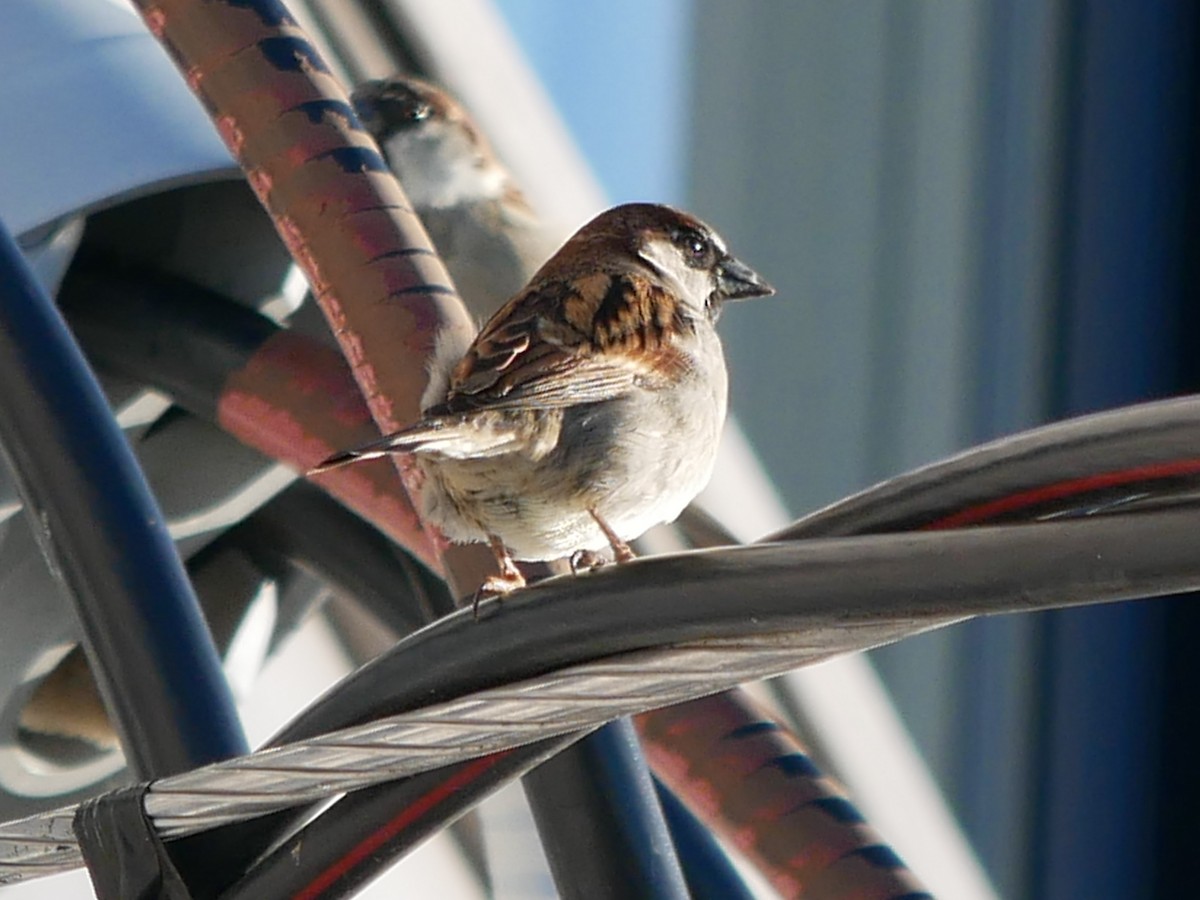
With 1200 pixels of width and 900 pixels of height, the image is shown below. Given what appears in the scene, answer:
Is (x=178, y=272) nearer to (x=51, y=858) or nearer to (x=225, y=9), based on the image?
(x=225, y=9)

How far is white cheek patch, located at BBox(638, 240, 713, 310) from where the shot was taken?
4.70ft

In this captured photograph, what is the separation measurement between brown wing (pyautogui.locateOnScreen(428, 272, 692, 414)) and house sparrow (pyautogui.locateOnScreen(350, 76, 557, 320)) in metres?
1.26

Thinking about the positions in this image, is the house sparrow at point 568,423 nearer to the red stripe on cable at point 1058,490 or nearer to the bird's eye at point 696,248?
the bird's eye at point 696,248

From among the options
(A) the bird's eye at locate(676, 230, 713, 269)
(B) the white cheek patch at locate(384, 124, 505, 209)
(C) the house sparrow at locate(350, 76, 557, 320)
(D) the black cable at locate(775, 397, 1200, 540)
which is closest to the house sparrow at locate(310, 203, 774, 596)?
(A) the bird's eye at locate(676, 230, 713, 269)

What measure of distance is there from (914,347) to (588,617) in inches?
154

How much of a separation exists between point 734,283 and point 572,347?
0.42 m

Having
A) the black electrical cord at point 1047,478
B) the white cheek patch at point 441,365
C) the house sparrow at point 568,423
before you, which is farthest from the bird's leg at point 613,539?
the black electrical cord at point 1047,478

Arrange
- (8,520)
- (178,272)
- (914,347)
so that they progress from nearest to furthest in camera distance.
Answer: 1. (8,520)
2. (178,272)
3. (914,347)

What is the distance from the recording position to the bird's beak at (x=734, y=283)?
5.01 ft

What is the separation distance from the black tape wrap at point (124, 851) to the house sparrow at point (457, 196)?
173cm

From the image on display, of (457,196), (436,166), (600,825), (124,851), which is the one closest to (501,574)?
(600,825)

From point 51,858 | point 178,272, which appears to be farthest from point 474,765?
point 178,272

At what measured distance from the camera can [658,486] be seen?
3.73 feet

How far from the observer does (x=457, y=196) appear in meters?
2.91
